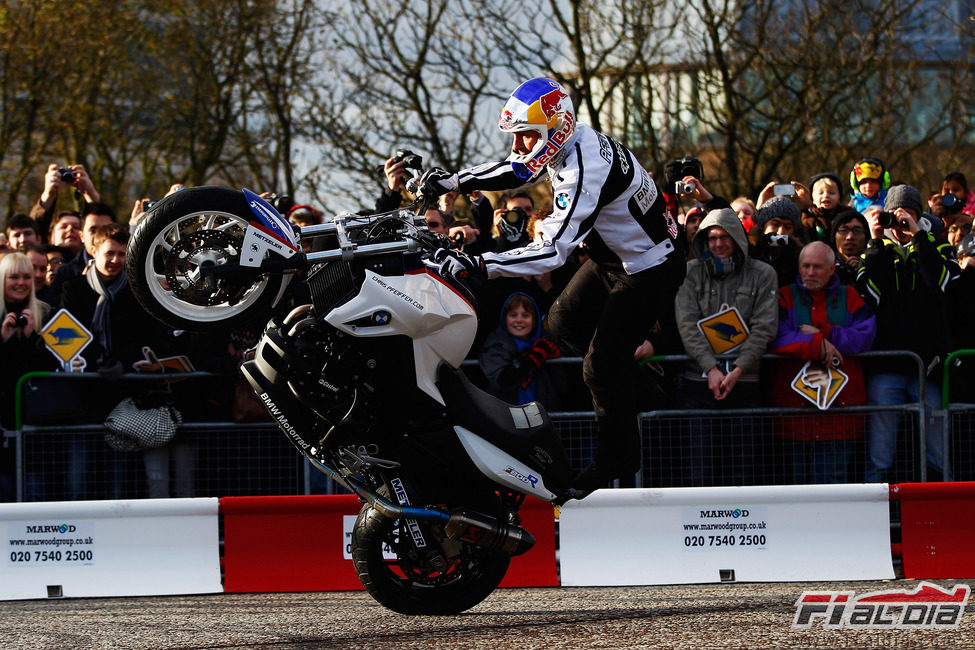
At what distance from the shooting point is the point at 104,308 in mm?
8016

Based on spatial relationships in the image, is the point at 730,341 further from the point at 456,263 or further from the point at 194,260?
the point at 194,260

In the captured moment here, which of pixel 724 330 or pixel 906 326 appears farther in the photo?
pixel 906 326

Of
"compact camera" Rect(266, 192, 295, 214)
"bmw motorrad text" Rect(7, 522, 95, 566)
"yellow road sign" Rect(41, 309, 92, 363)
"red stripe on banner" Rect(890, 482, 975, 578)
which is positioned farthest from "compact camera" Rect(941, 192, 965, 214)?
"bmw motorrad text" Rect(7, 522, 95, 566)

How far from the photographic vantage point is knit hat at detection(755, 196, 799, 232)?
912 centimetres

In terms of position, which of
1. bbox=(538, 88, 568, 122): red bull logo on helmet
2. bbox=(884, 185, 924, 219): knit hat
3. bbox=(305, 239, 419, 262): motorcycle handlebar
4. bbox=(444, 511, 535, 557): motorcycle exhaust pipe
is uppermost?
bbox=(538, 88, 568, 122): red bull logo on helmet

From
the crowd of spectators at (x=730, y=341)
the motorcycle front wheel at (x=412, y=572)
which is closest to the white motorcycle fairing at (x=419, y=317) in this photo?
the motorcycle front wheel at (x=412, y=572)

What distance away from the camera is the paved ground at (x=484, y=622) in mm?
5496

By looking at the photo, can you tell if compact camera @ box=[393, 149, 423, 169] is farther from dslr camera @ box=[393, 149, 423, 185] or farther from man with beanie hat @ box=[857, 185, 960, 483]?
man with beanie hat @ box=[857, 185, 960, 483]

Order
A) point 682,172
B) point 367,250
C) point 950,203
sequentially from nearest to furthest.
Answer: point 367,250, point 682,172, point 950,203

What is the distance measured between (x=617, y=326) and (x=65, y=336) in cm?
363

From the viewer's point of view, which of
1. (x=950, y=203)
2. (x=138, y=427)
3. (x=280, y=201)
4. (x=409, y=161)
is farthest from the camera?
(x=950, y=203)

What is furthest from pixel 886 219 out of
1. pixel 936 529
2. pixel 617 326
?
pixel 617 326

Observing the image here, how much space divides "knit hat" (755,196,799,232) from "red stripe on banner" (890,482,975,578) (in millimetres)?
2567

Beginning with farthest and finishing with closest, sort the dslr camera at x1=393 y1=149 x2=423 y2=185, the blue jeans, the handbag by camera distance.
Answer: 1. the blue jeans
2. the handbag
3. the dslr camera at x1=393 y1=149 x2=423 y2=185
